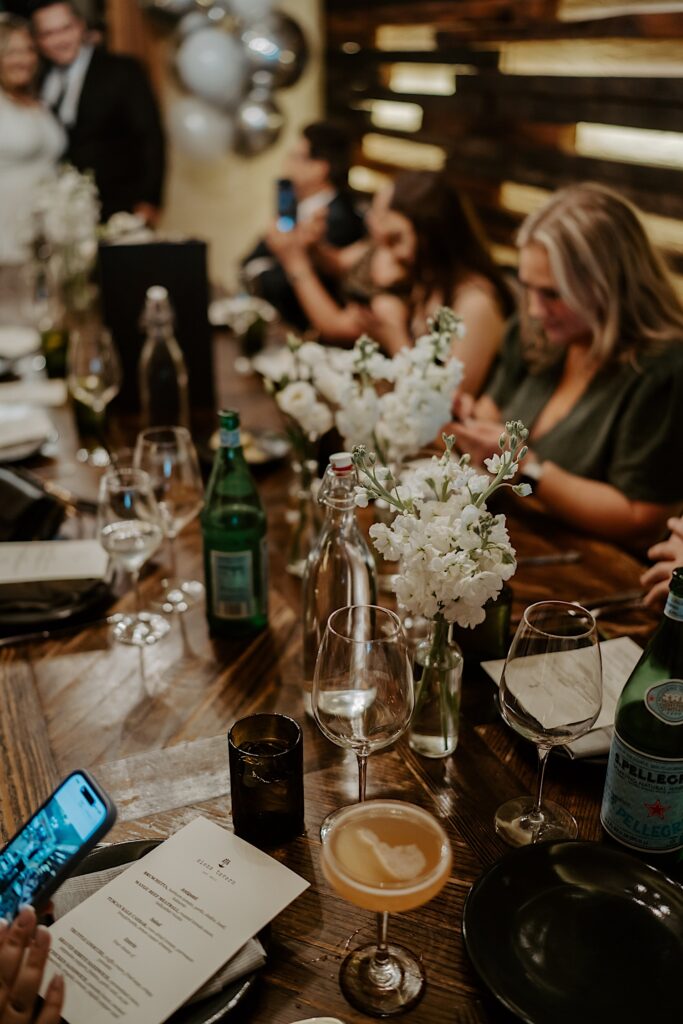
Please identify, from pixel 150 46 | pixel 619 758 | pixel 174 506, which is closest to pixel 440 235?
pixel 174 506

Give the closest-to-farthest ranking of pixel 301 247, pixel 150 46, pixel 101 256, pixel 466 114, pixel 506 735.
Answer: pixel 506 735 → pixel 101 256 → pixel 301 247 → pixel 466 114 → pixel 150 46

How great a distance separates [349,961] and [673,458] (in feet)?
4.06

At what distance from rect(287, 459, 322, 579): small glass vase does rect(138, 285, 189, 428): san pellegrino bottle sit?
70 cm

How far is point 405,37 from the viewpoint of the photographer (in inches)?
178

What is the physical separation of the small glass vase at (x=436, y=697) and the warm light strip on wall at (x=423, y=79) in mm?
3472

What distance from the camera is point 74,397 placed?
1979 mm

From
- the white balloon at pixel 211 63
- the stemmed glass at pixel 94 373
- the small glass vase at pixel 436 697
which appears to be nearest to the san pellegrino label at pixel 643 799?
the small glass vase at pixel 436 697

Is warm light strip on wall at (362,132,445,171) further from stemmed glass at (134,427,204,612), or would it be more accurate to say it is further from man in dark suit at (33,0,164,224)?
stemmed glass at (134,427,204,612)

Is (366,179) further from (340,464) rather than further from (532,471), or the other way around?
(340,464)

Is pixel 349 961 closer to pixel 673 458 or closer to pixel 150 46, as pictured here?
pixel 673 458

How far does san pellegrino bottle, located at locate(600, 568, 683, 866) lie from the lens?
0.85 meters

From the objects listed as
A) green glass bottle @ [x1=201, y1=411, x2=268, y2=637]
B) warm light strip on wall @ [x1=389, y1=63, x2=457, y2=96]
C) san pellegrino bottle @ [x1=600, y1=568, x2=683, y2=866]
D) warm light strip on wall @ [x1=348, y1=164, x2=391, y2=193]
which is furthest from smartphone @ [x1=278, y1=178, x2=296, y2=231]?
san pellegrino bottle @ [x1=600, y1=568, x2=683, y2=866]

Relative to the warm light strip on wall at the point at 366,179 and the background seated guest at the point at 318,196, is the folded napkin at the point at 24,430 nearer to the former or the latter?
the background seated guest at the point at 318,196

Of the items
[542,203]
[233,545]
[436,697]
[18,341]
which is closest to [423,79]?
[542,203]
